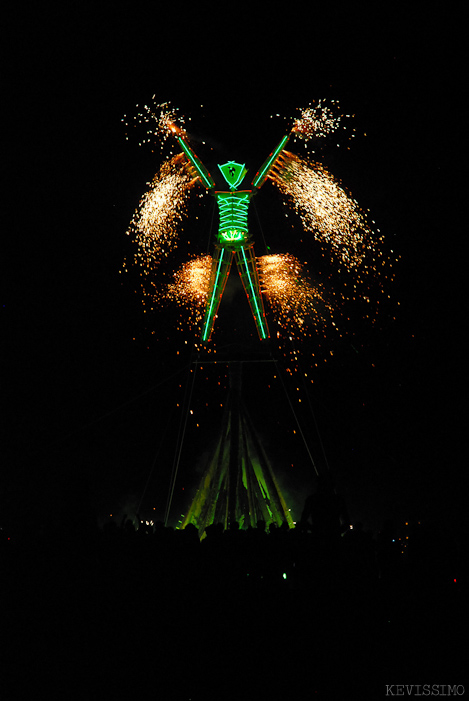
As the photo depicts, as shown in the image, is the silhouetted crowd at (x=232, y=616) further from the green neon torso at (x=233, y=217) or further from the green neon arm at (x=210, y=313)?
the green neon torso at (x=233, y=217)

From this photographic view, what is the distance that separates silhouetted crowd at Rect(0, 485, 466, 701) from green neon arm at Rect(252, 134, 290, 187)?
22.0 feet

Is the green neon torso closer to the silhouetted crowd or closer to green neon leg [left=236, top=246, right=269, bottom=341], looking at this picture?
green neon leg [left=236, top=246, right=269, bottom=341]

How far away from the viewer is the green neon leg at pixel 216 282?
11.8 m

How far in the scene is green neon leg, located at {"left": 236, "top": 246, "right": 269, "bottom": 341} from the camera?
11648 millimetres

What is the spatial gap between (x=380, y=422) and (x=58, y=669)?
10.9 metres

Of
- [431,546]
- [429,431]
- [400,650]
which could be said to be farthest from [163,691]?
[429,431]

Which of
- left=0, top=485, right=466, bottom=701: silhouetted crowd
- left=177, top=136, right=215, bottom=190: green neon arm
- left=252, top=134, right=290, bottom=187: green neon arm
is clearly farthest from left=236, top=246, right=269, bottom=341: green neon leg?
left=0, top=485, right=466, bottom=701: silhouetted crowd

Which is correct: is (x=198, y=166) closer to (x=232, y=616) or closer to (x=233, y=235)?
(x=233, y=235)

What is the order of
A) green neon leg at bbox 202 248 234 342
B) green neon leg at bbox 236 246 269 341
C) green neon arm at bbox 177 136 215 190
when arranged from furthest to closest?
green neon leg at bbox 202 248 234 342
green neon leg at bbox 236 246 269 341
green neon arm at bbox 177 136 215 190

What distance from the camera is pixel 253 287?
465 inches

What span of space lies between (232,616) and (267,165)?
25.7 ft

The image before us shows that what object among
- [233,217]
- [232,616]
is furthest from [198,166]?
[232,616]

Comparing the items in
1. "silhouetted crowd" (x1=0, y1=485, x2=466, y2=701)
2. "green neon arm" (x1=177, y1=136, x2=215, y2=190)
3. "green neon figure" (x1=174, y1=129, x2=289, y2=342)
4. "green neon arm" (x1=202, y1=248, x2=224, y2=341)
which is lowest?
"silhouetted crowd" (x1=0, y1=485, x2=466, y2=701)

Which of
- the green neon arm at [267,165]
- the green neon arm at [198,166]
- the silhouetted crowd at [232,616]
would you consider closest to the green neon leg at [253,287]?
the green neon arm at [267,165]
